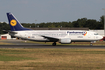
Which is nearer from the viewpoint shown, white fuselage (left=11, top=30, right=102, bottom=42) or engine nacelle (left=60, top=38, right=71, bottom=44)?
engine nacelle (left=60, top=38, right=71, bottom=44)

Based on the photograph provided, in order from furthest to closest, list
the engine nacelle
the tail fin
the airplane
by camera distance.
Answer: the tail fin, the airplane, the engine nacelle

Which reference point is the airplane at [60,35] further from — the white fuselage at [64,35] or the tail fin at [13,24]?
the tail fin at [13,24]

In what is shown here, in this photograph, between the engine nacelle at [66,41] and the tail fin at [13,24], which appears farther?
the tail fin at [13,24]

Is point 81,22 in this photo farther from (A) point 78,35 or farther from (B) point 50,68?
(B) point 50,68

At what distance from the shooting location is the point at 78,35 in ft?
147

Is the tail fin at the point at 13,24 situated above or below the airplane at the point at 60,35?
above

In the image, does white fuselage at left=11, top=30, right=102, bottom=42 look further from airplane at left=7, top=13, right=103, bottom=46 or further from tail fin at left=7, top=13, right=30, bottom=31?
tail fin at left=7, top=13, right=30, bottom=31

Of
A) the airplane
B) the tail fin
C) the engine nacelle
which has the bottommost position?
the engine nacelle

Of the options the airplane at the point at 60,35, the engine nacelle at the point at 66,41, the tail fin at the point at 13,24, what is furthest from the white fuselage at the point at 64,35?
the engine nacelle at the point at 66,41

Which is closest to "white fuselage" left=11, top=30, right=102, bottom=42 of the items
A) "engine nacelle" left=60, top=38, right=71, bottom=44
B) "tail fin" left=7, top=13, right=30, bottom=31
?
"tail fin" left=7, top=13, right=30, bottom=31

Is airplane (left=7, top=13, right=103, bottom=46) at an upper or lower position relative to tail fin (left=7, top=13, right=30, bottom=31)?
lower

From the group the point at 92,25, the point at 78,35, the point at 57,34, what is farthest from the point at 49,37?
the point at 92,25

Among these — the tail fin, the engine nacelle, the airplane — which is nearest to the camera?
the engine nacelle

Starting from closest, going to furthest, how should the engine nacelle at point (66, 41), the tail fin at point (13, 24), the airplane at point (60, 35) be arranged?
the engine nacelle at point (66, 41), the airplane at point (60, 35), the tail fin at point (13, 24)
